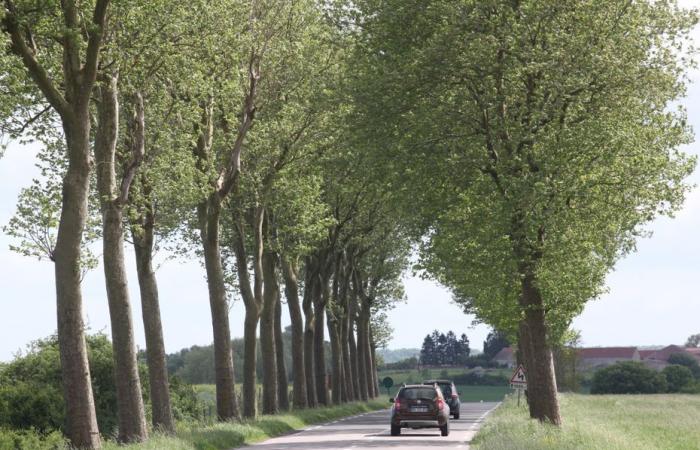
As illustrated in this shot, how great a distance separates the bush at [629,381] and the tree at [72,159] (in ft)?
372

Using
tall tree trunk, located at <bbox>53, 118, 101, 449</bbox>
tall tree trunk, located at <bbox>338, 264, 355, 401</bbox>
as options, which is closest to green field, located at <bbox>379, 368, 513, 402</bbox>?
tall tree trunk, located at <bbox>338, 264, 355, 401</bbox>

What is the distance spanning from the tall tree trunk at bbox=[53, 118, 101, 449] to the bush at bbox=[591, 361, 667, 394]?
113 m

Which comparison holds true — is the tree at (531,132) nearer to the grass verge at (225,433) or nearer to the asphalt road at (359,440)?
the asphalt road at (359,440)

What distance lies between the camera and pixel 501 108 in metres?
31.5

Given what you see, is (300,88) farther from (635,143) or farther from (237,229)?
(635,143)

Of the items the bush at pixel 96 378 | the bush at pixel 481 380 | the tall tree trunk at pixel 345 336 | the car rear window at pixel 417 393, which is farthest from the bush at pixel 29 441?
the bush at pixel 481 380

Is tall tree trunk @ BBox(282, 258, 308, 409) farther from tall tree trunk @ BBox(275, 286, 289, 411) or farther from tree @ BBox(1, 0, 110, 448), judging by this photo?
tree @ BBox(1, 0, 110, 448)

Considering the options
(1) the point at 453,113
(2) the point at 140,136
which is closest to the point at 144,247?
(2) the point at 140,136

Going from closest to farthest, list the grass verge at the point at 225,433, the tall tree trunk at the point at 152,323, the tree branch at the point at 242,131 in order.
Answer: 1. the grass verge at the point at 225,433
2. the tall tree trunk at the point at 152,323
3. the tree branch at the point at 242,131

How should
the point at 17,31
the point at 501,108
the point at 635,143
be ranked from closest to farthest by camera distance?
the point at 17,31
the point at 635,143
the point at 501,108

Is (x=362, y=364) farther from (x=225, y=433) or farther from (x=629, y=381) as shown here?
(x=629, y=381)

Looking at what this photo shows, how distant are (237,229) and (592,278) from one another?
45.6 ft

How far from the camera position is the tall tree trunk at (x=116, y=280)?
968 inches

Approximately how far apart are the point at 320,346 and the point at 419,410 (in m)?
22.5
